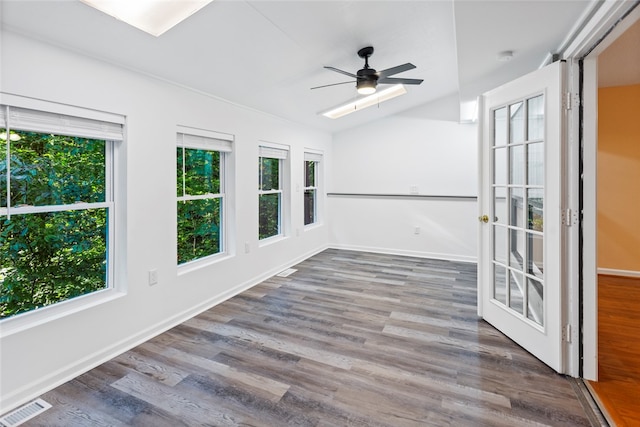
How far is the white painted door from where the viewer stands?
6.84ft

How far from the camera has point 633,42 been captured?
2660mm

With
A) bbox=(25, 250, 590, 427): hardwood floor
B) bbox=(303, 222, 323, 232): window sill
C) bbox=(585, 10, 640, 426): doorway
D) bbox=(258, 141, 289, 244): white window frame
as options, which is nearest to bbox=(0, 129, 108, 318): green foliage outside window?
bbox=(25, 250, 590, 427): hardwood floor

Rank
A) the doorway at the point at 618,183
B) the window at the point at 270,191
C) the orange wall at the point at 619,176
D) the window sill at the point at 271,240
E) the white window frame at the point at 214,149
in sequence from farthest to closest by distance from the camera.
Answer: the window at the point at 270,191, the window sill at the point at 271,240, the orange wall at the point at 619,176, the doorway at the point at 618,183, the white window frame at the point at 214,149

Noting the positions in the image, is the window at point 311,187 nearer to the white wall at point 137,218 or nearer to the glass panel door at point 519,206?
the white wall at point 137,218

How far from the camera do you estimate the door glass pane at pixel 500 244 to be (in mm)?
2639

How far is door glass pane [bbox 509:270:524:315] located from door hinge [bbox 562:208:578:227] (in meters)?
0.57

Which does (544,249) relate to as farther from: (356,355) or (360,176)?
(360,176)

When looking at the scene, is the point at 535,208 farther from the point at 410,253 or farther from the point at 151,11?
the point at 410,253

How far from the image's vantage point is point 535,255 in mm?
2297

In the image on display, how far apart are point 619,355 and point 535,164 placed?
1.47 metres

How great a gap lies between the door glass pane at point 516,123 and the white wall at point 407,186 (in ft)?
8.94

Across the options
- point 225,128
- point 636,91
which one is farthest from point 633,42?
point 225,128

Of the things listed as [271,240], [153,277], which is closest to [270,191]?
[271,240]

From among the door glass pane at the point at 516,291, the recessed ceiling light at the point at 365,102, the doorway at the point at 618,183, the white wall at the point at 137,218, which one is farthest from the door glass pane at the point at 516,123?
the white wall at the point at 137,218
